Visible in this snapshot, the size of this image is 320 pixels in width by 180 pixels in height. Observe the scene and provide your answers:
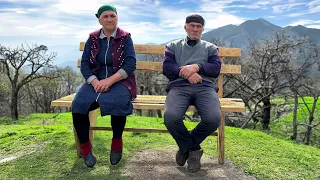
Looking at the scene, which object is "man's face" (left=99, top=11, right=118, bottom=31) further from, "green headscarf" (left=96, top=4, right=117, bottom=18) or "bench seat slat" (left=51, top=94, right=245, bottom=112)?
"bench seat slat" (left=51, top=94, right=245, bottom=112)

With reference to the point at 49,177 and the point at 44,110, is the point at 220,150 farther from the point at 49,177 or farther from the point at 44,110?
the point at 44,110

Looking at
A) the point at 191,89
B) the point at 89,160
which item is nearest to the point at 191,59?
the point at 191,89

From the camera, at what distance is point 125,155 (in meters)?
3.90

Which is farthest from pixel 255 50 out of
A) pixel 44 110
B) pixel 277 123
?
pixel 44 110

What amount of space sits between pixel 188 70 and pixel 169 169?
1.12m

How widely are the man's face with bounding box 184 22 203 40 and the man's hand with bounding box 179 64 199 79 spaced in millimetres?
394

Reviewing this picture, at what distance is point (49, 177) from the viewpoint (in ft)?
10.6

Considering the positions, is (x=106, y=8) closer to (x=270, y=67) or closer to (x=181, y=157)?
(x=181, y=157)

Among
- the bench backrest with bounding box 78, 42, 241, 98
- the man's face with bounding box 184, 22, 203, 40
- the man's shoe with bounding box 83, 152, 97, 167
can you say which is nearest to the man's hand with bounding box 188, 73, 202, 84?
the man's face with bounding box 184, 22, 203, 40

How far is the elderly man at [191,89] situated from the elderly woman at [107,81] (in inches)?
18.0

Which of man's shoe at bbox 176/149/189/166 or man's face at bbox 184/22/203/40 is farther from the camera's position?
man's face at bbox 184/22/203/40

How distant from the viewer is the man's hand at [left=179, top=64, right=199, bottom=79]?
3389 millimetres

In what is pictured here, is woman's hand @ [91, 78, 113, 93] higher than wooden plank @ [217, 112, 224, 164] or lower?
higher

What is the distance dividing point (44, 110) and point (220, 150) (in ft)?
103
